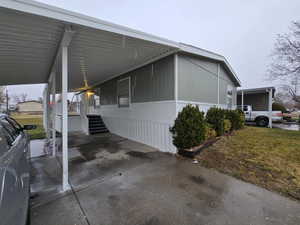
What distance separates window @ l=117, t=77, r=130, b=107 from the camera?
22.1ft

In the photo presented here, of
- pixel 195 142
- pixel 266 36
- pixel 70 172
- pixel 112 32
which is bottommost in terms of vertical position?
pixel 70 172

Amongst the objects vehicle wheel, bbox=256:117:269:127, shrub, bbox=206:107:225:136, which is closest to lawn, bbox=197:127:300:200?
shrub, bbox=206:107:225:136

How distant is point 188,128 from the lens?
4.04 meters

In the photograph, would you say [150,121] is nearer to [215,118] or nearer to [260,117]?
[215,118]

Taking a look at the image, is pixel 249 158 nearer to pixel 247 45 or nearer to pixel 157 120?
pixel 157 120

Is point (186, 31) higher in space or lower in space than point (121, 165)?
higher

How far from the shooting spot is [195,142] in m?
4.13

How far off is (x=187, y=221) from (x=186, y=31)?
55.9ft

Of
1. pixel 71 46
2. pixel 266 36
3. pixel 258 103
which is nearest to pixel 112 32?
pixel 71 46

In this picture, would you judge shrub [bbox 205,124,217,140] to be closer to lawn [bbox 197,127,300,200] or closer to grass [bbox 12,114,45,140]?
lawn [bbox 197,127,300,200]

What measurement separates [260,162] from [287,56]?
26.5ft

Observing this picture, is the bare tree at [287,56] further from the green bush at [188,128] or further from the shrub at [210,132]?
the green bush at [188,128]

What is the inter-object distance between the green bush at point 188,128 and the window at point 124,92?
339 centimetres

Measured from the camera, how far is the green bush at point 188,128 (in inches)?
159
